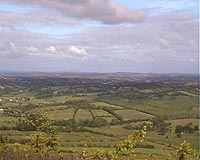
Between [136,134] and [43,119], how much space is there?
4.78 m

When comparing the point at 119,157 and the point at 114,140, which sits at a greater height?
the point at 119,157

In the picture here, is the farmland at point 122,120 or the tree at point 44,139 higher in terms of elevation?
the tree at point 44,139

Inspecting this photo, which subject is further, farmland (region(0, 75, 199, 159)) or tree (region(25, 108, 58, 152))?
farmland (region(0, 75, 199, 159))

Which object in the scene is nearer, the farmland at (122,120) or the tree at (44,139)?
the tree at (44,139)

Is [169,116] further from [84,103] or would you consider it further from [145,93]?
[145,93]

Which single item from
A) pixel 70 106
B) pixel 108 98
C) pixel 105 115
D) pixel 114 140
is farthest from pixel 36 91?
pixel 114 140

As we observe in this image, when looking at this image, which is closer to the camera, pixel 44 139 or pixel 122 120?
pixel 44 139

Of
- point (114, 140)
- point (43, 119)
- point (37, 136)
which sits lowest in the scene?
point (114, 140)

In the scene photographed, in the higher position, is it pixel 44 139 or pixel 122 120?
pixel 44 139

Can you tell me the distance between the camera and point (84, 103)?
121 meters

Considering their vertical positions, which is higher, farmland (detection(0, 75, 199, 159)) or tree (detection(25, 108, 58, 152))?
tree (detection(25, 108, 58, 152))

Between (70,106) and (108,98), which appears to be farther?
(108,98)

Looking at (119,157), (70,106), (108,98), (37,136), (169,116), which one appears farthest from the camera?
(108,98)

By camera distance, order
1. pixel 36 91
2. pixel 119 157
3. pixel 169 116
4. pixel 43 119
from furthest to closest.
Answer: pixel 36 91 → pixel 169 116 → pixel 43 119 → pixel 119 157
